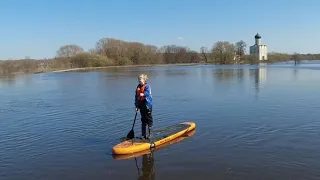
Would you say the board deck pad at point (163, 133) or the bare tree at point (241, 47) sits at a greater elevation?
the bare tree at point (241, 47)

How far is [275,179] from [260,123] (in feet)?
20.4

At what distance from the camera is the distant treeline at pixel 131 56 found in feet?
378

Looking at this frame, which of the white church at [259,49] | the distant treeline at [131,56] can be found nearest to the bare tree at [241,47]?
the distant treeline at [131,56]

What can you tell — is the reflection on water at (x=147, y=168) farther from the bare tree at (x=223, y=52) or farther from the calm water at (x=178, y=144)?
the bare tree at (x=223, y=52)

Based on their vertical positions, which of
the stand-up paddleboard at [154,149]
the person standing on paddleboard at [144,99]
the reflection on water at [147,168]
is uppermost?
the person standing on paddleboard at [144,99]

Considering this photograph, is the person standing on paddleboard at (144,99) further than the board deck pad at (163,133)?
No

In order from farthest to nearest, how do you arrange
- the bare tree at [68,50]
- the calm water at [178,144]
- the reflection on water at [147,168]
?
the bare tree at [68,50], the calm water at [178,144], the reflection on water at [147,168]

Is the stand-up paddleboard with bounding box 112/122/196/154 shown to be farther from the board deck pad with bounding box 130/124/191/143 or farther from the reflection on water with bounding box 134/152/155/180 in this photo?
the reflection on water with bounding box 134/152/155/180

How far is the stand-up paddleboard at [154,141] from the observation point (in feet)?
32.9

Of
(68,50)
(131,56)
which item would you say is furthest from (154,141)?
(68,50)

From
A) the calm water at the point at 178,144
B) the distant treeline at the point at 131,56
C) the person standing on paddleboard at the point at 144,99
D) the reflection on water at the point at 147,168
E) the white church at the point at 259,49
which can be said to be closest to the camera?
the reflection on water at the point at 147,168

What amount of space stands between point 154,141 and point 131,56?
124 m

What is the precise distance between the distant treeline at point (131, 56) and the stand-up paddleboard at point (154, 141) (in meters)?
87.4

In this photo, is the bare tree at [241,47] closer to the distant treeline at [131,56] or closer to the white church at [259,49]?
the distant treeline at [131,56]
